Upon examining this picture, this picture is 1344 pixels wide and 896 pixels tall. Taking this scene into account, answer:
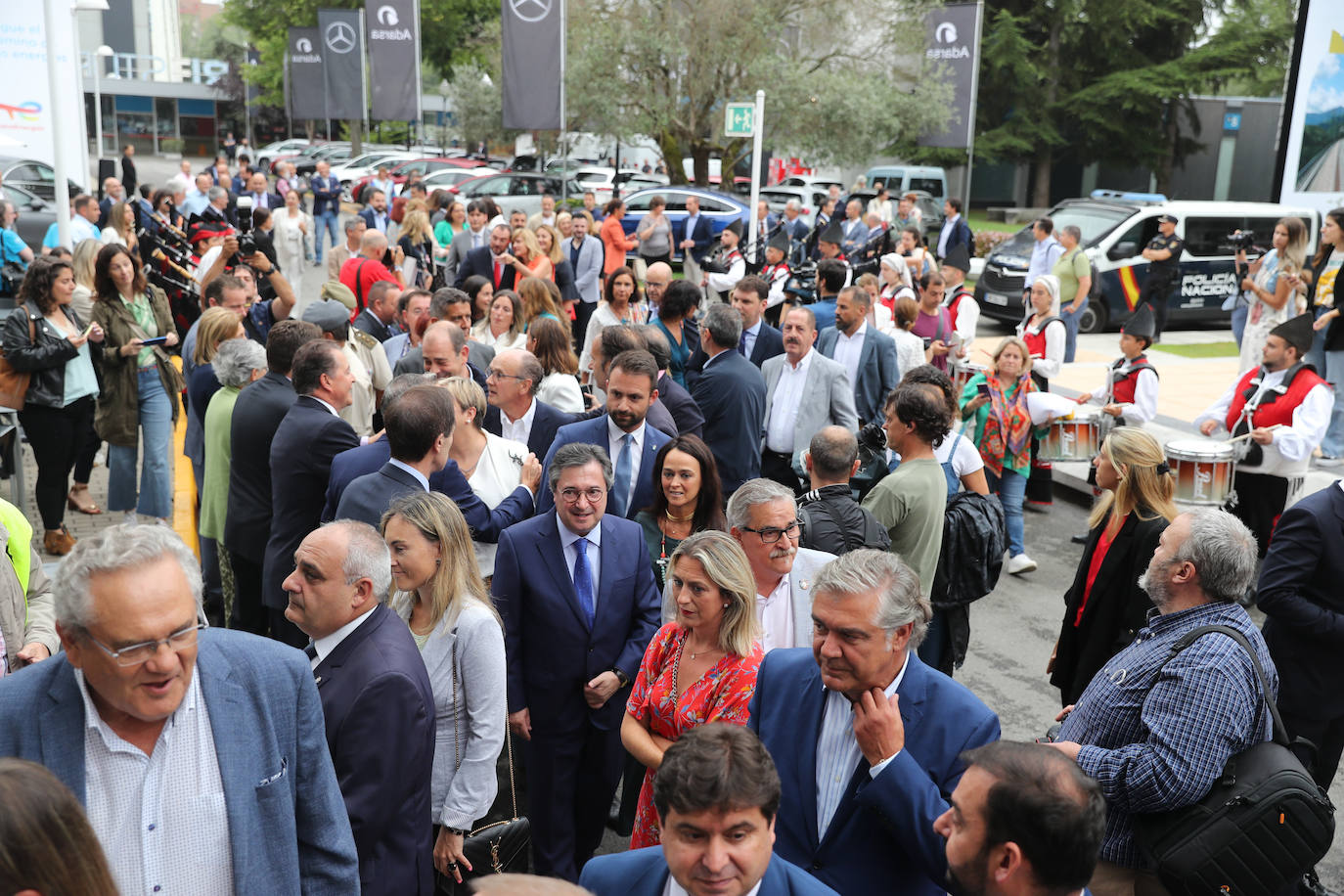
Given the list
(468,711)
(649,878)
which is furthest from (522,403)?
(649,878)

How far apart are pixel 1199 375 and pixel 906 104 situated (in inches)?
587

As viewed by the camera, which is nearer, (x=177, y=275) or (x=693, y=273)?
(x=177, y=275)

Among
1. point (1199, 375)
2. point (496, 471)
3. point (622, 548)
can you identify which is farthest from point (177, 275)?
point (1199, 375)

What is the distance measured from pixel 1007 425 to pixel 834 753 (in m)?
5.41

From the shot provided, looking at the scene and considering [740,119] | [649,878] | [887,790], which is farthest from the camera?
[740,119]

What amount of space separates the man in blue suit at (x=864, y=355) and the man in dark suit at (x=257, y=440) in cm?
387

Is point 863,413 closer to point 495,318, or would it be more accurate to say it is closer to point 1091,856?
point 495,318

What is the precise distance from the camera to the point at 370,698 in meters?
3.06

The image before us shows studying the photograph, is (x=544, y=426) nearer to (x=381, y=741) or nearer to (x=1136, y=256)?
(x=381, y=741)

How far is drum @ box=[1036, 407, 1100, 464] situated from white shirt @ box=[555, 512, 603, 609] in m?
5.09

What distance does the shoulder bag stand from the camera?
6.98 m

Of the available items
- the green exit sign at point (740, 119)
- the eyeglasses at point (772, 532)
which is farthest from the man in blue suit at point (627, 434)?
the green exit sign at point (740, 119)

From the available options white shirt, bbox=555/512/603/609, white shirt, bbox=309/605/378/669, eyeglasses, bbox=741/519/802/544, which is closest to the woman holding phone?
white shirt, bbox=555/512/603/609

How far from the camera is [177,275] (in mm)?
10414
